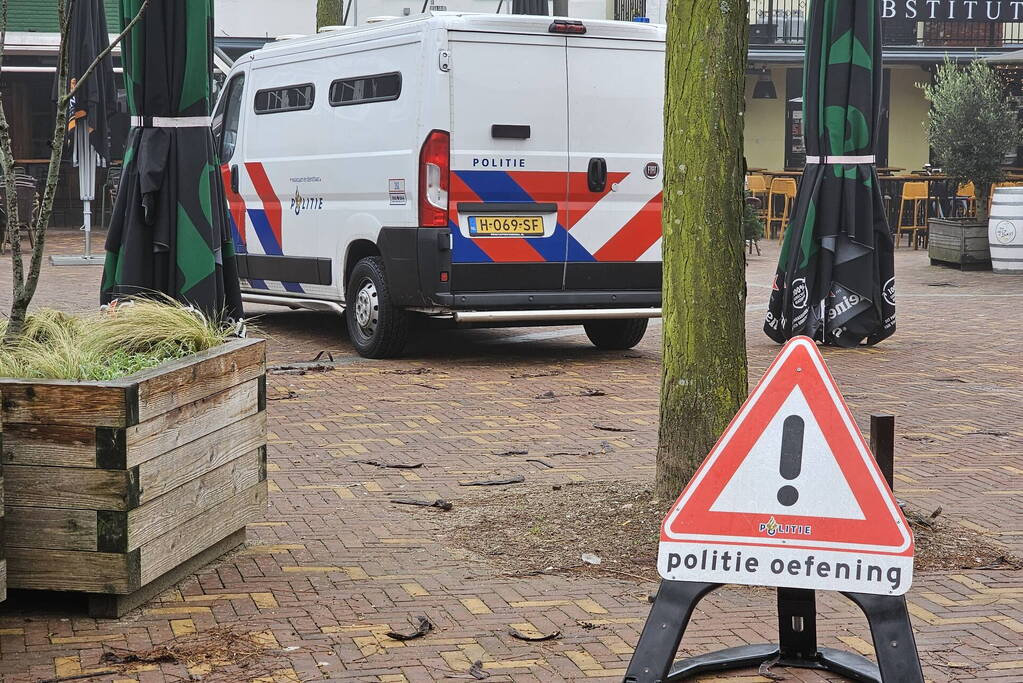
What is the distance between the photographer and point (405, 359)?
10.7 meters

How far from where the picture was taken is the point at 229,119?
1243 centimetres

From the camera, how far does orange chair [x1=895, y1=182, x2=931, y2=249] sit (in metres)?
22.6

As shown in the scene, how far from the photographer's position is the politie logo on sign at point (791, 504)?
3580 millimetres

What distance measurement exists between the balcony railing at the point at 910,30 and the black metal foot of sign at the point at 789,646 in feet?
84.6

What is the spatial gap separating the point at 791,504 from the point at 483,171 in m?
6.65

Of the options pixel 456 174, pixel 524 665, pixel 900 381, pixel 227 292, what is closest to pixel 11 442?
pixel 524 665

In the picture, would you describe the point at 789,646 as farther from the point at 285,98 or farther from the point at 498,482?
the point at 285,98

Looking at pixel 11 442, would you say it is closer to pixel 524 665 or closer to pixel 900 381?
pixel 524 665

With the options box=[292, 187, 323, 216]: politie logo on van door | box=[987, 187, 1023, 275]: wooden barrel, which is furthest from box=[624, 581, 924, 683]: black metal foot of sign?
box=[987, 187, 1023, 275]: wooden barrel

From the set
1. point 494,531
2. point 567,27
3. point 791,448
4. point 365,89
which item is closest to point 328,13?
point 365,89

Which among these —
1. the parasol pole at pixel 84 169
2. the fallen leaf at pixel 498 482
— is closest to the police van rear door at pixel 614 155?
the fallen leaf at pixel 498 482

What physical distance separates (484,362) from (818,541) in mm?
7091

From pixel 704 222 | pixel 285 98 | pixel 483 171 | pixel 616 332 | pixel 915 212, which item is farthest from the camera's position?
pixel 915 212

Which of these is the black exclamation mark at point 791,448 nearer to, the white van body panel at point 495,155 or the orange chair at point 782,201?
the white van body panel at point 495,155
